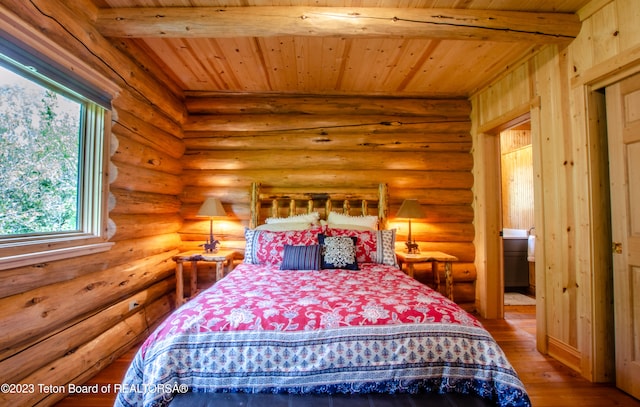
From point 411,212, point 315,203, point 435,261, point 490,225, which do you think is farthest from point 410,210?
point 315,203

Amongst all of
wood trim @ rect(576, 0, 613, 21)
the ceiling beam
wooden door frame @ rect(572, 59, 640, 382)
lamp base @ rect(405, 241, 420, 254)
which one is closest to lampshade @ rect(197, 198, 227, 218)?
the ceiling beam

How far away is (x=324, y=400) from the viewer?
134cm

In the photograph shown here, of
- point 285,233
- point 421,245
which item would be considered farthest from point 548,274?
point 285,233

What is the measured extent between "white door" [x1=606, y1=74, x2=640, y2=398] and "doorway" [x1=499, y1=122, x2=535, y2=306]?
6.24 feet

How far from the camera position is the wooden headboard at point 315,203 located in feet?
11.0

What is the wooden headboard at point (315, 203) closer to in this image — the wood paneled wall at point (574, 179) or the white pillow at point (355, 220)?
the white pillow at point (355, 220)

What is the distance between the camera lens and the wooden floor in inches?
69.3

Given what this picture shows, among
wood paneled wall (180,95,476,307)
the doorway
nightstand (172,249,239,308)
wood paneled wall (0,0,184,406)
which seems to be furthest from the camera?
the doorway

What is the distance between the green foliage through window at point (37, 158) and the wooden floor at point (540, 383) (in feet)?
3.62

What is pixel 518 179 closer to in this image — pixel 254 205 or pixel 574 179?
pixel 574 179

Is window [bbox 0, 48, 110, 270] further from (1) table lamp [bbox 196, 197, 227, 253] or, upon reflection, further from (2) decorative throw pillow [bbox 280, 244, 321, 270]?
(2) decorative throw pillow [bbox 280, 244, 321, 270]

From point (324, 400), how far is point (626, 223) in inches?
88.2

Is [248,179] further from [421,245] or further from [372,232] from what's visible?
[421,245]

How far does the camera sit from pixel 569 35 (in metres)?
2.13
